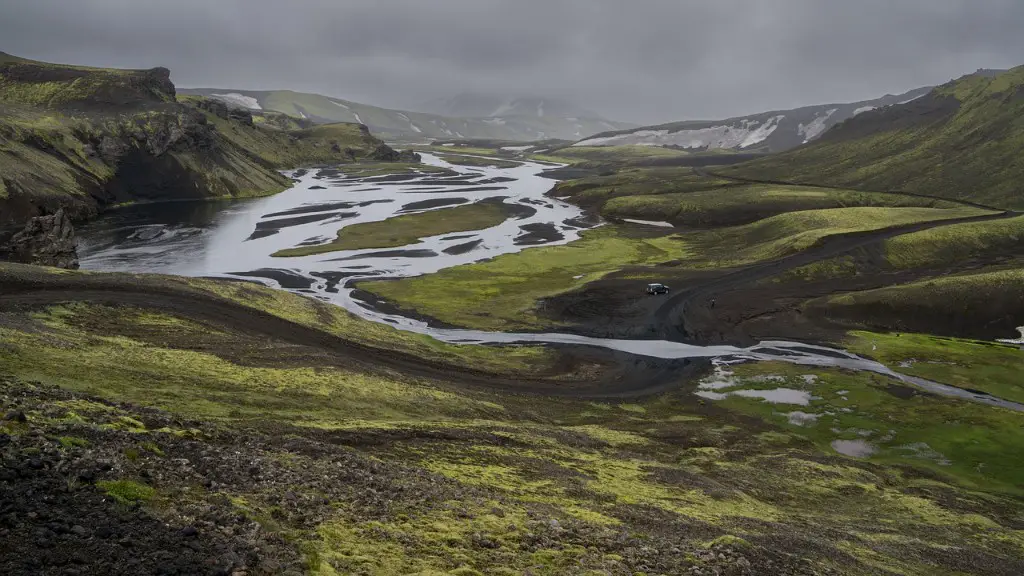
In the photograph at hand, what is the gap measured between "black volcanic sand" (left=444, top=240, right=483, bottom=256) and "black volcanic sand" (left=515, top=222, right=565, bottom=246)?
9.36 metres

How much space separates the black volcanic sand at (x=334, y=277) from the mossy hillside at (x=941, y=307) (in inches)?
2801

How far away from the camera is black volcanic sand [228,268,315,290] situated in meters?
88.5

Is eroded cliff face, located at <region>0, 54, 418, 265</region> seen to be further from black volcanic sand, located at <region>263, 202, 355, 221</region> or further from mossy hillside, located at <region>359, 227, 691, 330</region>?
mossy hillside, located at <region>359, 227, 691, 330</region>

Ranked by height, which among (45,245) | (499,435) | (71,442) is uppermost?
(45,245)

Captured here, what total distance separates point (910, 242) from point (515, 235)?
81.9 m

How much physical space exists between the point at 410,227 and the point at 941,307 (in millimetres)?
107763

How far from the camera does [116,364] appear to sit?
99.5 feet

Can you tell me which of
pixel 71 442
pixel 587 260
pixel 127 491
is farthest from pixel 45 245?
pixel 587 260

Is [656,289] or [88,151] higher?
[88,151]

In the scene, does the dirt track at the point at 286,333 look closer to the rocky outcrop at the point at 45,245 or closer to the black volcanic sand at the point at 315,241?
the rocky outcrop at the point at 45,245

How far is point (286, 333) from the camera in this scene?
52.2 metres

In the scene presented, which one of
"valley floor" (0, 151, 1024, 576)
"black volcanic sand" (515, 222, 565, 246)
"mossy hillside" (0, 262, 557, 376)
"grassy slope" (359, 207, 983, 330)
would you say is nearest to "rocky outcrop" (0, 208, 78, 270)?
"mossy hillside" (0, 262, 557, 376)

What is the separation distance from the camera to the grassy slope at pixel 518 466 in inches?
646

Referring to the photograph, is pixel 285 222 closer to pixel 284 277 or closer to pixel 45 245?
pixel 284 277
